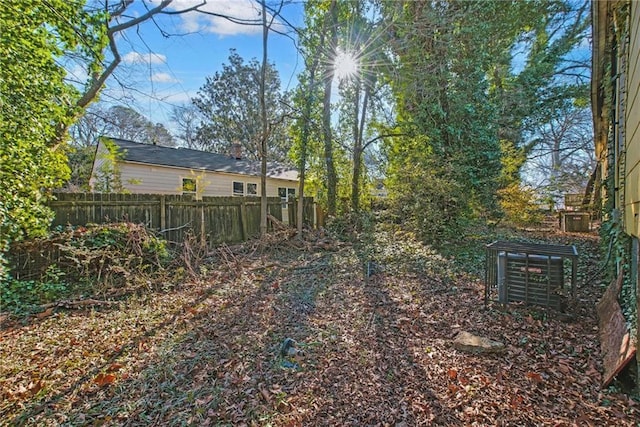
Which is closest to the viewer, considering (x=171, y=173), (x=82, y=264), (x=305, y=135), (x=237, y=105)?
(x=82, y=264)

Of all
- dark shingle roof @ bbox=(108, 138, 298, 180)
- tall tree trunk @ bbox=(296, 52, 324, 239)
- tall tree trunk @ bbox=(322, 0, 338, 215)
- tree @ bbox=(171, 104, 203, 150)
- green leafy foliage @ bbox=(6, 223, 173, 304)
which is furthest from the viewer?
tree @ bbox=(171, 104, 203, 150)

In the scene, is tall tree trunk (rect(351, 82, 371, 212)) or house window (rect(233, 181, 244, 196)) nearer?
tall tree trunk (rect(351, 82, 371, 212))

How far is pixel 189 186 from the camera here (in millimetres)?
12297

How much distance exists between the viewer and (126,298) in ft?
15.1

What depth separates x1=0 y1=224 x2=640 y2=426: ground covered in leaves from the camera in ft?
7.50

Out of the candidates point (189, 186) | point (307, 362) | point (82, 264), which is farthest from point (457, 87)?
point (189, 186)

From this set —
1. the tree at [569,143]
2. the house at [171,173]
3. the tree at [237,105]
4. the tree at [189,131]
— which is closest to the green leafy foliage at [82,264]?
the house at [171,173]

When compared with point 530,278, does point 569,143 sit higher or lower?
higher

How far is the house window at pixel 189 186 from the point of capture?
40.5 feet

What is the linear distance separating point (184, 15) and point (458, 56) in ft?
24.3

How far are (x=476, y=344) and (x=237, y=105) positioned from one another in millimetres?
22758

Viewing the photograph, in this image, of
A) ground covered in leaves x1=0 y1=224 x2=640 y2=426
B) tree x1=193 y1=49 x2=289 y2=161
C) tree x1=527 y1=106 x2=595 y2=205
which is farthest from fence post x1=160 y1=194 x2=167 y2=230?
tree x1=193 y1=49 x2=289 y2=161

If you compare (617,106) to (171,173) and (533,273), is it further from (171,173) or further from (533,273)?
(171,173)

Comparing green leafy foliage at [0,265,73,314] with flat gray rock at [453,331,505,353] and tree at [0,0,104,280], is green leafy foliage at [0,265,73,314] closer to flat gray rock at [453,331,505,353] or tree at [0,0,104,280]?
tree at [0,0,104,280]
